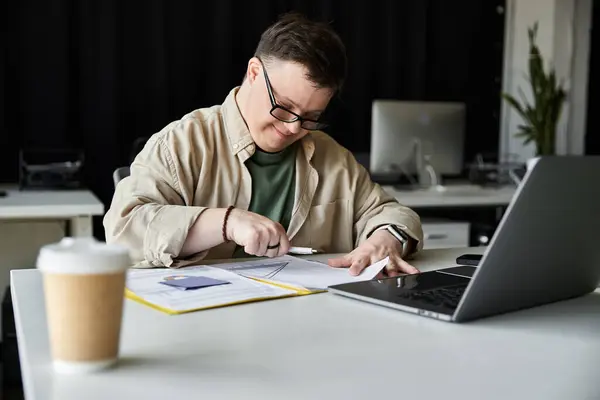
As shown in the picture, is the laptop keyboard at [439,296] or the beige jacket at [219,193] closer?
the laptop keyboard at [439,296]

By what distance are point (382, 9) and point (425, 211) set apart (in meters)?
1.28

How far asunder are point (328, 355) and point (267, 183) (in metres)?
0.86

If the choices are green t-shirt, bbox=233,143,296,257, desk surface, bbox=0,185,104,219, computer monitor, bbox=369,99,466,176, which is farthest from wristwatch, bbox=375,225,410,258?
computer monitor, bbox=369,99,466,176

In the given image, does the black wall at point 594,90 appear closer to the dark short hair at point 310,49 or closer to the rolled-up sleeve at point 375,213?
the rolled-up sleeve at point 375,213

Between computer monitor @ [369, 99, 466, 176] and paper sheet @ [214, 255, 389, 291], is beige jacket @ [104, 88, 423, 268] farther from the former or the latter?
computer monitor @ [369, 99, 466, 176]

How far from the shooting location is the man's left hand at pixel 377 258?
4.35 ft

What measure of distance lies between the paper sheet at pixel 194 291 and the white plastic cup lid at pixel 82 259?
0.93ft

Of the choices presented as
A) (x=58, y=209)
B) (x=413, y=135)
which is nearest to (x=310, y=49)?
(x=58, y=209)

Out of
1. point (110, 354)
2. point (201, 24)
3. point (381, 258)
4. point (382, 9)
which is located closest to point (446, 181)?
point (382, 9)

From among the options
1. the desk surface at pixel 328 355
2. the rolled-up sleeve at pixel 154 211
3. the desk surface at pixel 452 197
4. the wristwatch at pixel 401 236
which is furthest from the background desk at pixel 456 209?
the desk surface at pixel 328 355

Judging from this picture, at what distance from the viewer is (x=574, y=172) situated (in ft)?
3.05

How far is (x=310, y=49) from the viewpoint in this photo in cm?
150

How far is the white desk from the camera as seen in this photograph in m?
2.68

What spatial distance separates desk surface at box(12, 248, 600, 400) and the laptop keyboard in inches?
2.0
